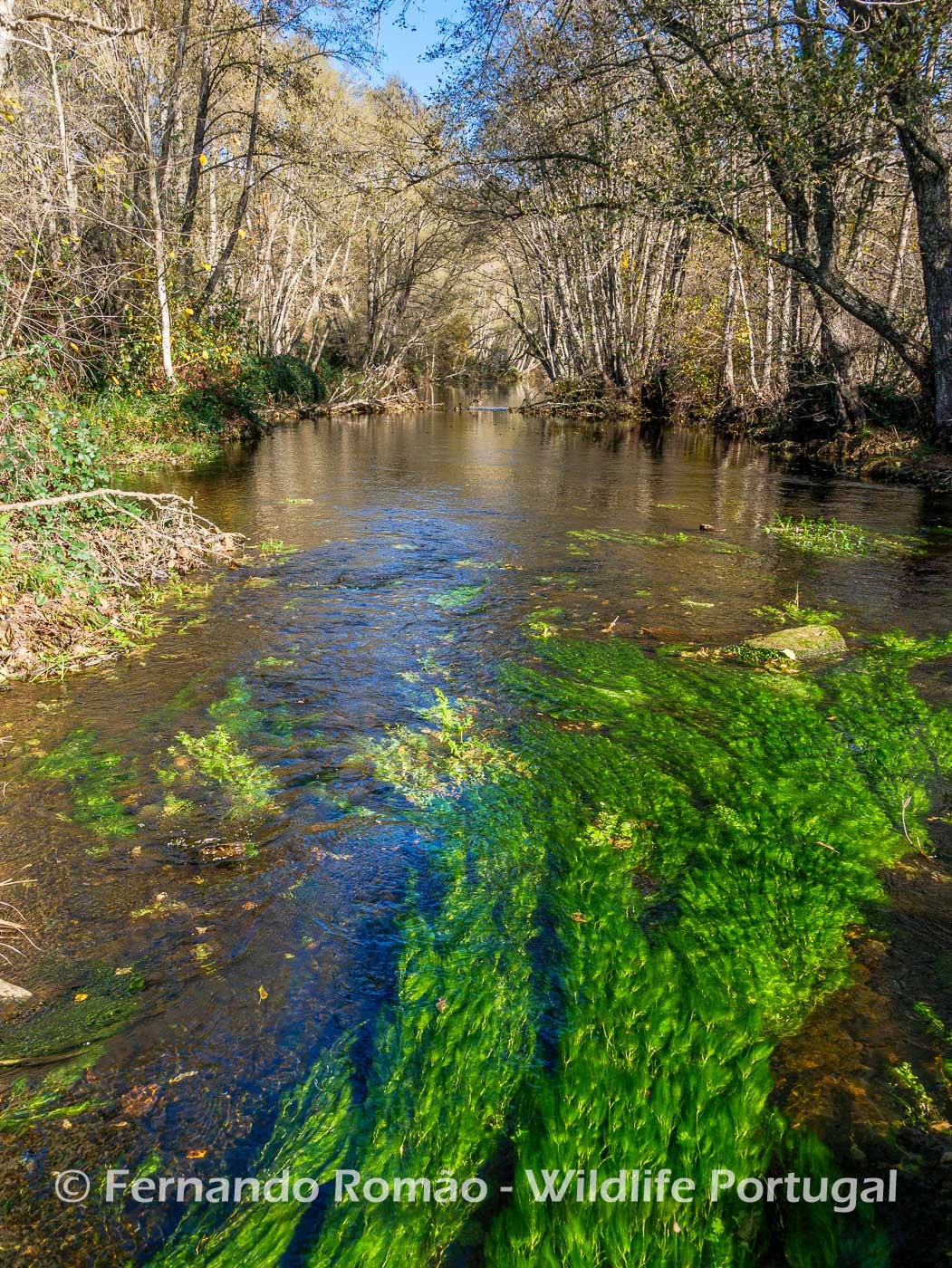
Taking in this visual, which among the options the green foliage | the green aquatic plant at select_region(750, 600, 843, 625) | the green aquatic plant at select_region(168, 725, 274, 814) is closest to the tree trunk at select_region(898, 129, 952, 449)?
the green aquatic plant at select_region(750, 600, 843, 625)

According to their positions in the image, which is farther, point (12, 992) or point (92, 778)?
point (92, 778)

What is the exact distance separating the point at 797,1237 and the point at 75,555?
6.23 m

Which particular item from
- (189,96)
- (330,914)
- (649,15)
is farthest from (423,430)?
(330,914)

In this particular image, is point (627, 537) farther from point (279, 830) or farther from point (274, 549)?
point (279, 830)

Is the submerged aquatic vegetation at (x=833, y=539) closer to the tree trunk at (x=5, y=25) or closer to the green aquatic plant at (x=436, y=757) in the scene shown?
the green aquatic plant at (x=436, y=757)

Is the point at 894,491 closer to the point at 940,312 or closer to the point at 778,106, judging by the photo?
the point at 940,312

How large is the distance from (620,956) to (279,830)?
5.69ft

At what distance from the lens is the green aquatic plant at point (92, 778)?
378 centimetres

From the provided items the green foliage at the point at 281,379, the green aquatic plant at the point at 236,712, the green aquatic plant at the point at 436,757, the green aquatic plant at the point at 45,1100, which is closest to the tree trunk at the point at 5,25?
the green aquatic plant at the point at 236,712

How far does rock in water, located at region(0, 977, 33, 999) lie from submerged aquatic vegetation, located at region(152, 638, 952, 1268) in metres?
1.14

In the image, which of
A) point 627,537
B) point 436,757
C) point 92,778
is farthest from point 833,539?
point 92,778

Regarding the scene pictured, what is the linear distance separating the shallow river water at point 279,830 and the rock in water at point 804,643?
1.26ft

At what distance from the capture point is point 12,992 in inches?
106

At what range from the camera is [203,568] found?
27.6 ft
